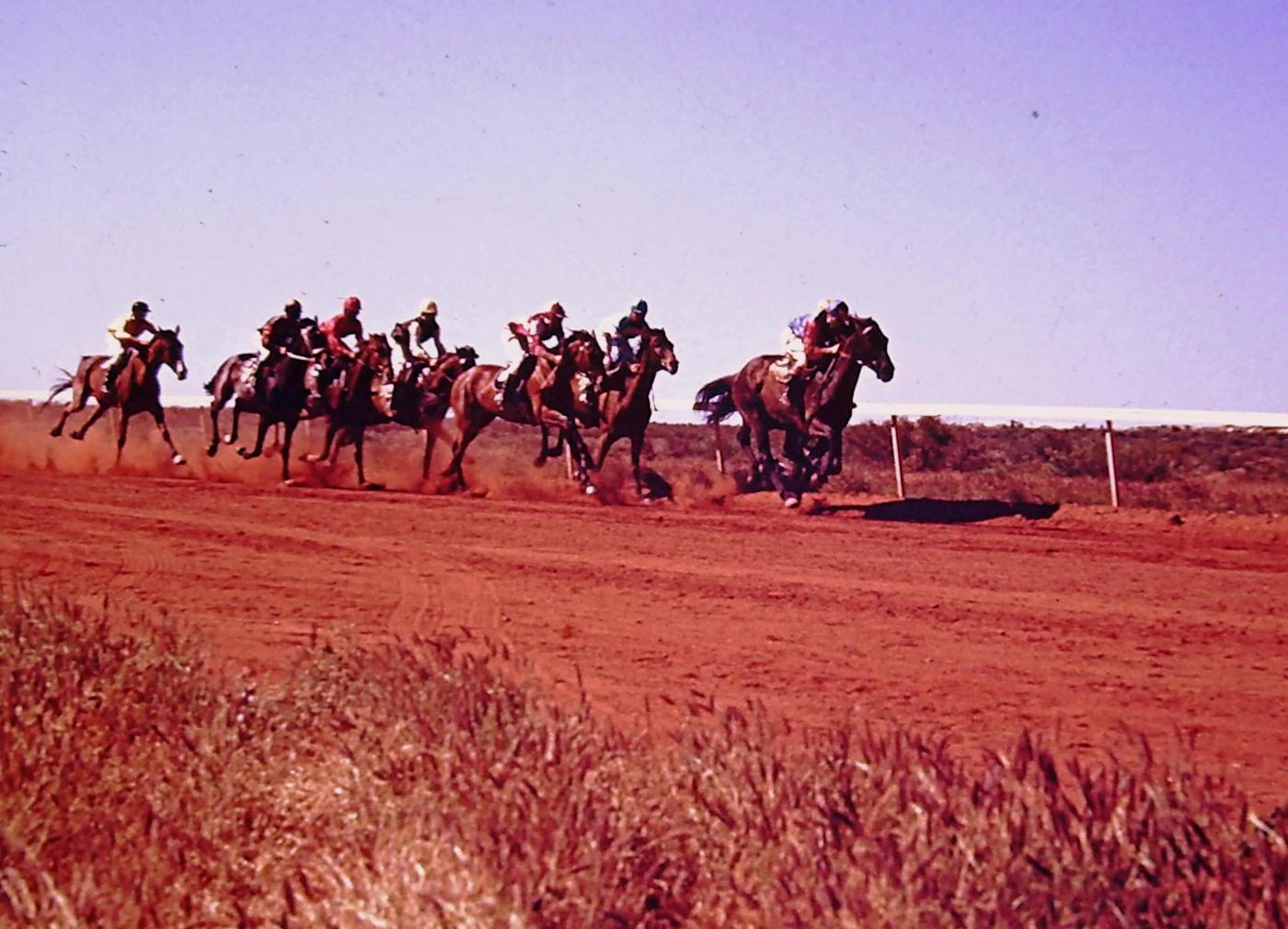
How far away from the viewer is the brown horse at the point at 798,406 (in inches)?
708

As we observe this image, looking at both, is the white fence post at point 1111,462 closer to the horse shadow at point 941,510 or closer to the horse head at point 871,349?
the horse shadow at point 941,510

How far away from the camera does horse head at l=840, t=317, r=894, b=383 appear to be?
17.7 meters

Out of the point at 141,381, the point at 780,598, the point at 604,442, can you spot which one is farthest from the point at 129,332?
the point at 780,598

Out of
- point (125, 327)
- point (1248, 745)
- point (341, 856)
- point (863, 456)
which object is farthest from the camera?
point (863, 456)

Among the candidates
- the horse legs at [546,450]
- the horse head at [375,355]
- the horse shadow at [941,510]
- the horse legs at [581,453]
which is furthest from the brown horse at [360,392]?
the horse shadow at [941,510]

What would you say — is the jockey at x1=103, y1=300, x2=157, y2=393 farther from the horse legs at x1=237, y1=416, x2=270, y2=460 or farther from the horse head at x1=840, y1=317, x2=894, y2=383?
the horse head at x1=840, y1=317, x2=894, y2=383

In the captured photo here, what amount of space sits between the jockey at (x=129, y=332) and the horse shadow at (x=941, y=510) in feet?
32.2

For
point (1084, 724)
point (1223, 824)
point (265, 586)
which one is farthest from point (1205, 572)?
point (1223, 824)

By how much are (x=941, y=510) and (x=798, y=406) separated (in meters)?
2.28

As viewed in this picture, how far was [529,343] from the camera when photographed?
20688 millimetres

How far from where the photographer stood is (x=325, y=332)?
22.7 metres

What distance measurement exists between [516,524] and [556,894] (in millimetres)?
11512

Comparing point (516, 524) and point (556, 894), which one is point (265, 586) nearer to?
point (516, 524)

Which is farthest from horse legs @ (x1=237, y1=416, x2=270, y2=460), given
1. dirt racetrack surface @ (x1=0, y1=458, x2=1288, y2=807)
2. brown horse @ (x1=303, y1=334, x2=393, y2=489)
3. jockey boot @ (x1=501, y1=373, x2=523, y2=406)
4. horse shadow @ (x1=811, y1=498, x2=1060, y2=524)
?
horse shadow @ (x1=811, y1=498, x2=1060, y2=524)
